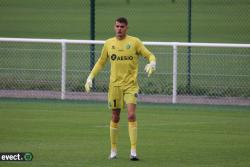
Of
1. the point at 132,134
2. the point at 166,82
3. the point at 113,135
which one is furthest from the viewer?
the point at 166,82

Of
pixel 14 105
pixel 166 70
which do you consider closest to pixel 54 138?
pixel 14 105

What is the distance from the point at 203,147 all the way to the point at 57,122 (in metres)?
4.11

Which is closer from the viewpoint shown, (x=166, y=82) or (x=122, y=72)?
(x=122, y=72)

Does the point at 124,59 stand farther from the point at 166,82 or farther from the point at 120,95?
the point at 166,82

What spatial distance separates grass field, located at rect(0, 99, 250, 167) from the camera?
14.1 m

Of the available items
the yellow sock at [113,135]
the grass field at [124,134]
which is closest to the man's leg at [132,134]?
the grass field at [124,134]

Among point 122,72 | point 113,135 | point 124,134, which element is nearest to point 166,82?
point 124,134

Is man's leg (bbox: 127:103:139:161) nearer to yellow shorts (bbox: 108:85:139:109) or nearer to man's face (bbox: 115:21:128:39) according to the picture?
yellow shorts (bbox: 108:85:139:109)

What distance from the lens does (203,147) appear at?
15.5m

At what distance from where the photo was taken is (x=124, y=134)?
56.6ft

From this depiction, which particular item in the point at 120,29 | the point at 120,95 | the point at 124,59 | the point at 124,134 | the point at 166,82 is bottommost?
the point at 124,134

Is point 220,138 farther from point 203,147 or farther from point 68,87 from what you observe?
point 68,87

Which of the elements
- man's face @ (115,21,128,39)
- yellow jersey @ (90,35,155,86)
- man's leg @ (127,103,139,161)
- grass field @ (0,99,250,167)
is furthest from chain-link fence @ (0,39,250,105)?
man's leg @ (127,103,139,161)

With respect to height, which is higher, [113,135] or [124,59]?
[124,59]
